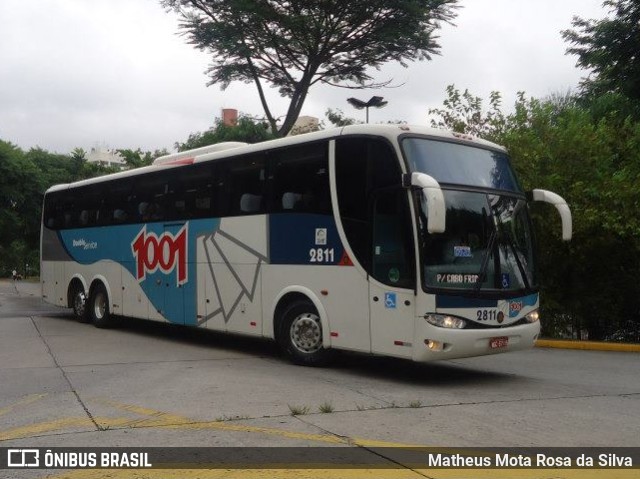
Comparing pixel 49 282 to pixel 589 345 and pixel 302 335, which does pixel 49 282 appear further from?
pixel 589 345

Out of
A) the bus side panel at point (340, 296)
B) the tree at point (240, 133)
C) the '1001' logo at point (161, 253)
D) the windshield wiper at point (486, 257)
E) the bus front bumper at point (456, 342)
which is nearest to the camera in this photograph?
the bus front bumper at point (456, 342)

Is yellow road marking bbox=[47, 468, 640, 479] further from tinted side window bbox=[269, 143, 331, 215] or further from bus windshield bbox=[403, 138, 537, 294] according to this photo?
tinted side window bbox=[269, 143, 331, 215]

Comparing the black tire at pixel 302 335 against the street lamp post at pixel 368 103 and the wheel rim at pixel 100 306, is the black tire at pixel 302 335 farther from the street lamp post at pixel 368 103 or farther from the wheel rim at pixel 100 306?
the street lamp post at pixel 368 103

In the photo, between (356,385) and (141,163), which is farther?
(141,163)

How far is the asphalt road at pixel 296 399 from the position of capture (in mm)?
6391

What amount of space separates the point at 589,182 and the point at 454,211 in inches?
253

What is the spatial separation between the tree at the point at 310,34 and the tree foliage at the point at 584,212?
540 cm

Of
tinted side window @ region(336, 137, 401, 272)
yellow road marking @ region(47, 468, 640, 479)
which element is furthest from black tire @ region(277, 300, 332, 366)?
yellow road marking @ region(47, 468, 640, 479)

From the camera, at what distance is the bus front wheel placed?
15.8 metres

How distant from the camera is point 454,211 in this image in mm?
9023

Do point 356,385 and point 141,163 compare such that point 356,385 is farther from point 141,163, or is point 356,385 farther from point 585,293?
point 141,163

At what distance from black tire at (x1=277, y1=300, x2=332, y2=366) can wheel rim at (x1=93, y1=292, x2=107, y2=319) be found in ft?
21.3

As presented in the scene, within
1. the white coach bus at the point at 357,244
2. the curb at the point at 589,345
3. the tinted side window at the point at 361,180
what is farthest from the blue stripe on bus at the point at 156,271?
the curb at the point at 589,345

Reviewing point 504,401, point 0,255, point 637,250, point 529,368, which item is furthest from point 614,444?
point 0,255
